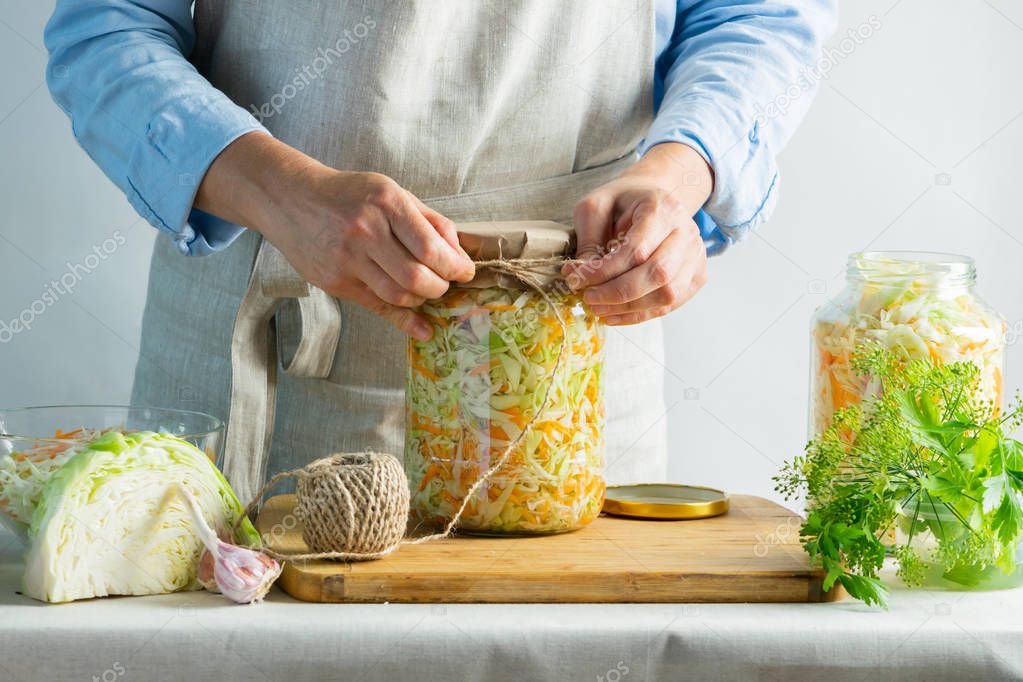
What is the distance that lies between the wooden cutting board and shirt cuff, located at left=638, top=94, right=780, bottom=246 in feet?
1.18

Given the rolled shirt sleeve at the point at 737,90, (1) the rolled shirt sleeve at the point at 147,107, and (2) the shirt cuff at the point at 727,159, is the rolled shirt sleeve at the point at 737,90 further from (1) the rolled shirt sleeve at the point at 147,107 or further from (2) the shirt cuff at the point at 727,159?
(1) the rolled shirt sleeve at the point at 147,107

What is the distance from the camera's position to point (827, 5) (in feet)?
3.91

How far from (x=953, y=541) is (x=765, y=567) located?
0.40 feet

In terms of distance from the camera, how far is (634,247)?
0.82 m

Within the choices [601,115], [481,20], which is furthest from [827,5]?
[481,20]

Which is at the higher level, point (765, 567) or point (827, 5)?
point (827, 5)

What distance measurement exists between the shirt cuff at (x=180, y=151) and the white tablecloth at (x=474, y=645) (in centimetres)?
36

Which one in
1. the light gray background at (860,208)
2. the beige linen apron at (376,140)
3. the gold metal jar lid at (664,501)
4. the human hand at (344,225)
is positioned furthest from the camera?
the light gray background at (860,208)

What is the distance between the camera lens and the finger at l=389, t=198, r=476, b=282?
2.48ft

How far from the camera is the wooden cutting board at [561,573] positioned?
0.73 meters

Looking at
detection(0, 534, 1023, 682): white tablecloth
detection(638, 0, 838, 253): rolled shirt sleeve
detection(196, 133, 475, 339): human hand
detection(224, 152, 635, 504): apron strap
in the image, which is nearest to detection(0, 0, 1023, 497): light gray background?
detection(638, 0, 838, 253): rolled shirt sleeve

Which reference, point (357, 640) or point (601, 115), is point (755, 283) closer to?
point (601, 115)

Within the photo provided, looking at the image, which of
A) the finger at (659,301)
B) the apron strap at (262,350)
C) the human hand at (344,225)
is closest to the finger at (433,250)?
the human hand at (344,225)

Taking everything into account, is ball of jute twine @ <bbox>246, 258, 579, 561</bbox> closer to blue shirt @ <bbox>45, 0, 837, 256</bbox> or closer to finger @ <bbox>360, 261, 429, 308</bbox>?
finger @ <bbox>360, 261, 429, 308</bbox>
